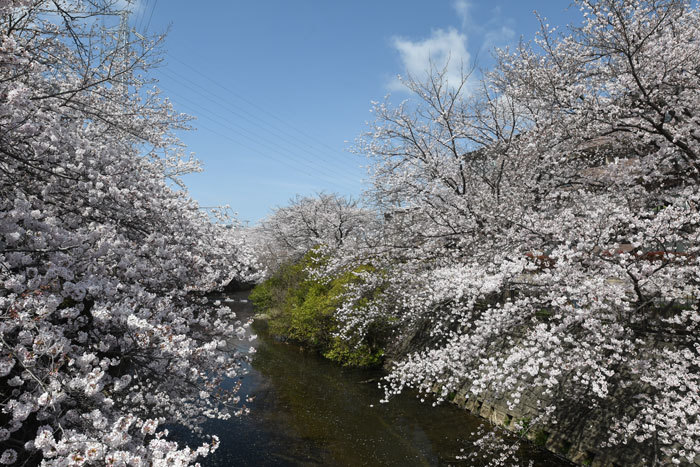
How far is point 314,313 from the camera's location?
17.0 metres

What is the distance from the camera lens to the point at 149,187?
202 inches

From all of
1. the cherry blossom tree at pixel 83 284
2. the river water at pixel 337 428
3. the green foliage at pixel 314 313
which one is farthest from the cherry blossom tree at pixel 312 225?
the cherry blossom tree at pixel 83 284

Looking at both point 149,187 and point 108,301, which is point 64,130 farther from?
point 108,301

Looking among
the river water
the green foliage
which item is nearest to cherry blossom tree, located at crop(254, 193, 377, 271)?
the green foliage

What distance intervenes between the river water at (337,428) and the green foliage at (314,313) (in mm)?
1536

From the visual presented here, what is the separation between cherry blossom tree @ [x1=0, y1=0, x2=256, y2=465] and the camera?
9.73 feet

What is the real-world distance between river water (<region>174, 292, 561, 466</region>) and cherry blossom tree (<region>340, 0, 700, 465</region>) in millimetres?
1313

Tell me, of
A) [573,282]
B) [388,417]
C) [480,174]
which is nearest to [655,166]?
[573,282]

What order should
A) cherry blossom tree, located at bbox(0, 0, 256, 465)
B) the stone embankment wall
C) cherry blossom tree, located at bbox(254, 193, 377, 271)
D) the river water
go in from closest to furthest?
cherry blossom tree, located at bbox(0, 0, 256, 465)
the stone embankment wall
the river water
cherry blossom tree, located at bbox(254, 193, 377, 271)

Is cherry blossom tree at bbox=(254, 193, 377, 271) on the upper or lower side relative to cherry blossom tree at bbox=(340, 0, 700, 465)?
upper

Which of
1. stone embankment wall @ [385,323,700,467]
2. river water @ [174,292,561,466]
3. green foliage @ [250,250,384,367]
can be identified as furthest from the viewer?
green foliage @ [250,250,384,367]

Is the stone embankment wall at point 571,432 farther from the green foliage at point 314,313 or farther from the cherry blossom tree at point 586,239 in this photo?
the green foliage at point 314,313

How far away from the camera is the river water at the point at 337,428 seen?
26.7 feet

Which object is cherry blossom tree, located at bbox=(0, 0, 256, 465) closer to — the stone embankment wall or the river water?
the river water
